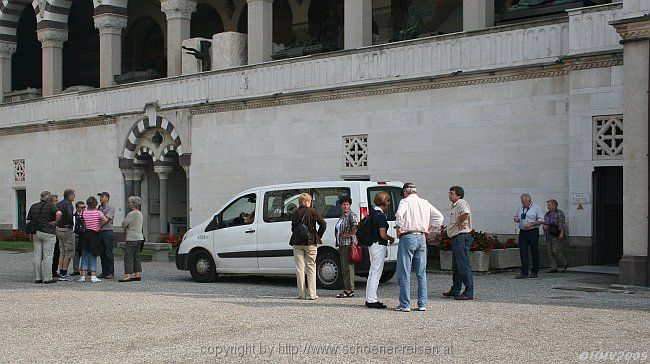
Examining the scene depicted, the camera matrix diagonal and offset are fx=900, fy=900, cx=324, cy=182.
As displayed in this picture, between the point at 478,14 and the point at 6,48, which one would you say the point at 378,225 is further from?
the point at 6,48

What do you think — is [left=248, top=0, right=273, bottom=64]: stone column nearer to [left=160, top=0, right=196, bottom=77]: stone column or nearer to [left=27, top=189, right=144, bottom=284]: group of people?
[left=160, top=0, right=196, bottom=77]: stone column

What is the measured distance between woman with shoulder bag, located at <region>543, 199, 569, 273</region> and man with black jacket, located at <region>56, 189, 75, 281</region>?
9.21 m

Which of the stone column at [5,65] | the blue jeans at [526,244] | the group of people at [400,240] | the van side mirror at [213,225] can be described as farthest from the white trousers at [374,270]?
the stone column at [5,65]

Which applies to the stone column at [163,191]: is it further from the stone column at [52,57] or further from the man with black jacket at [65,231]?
the man with black jacket at [65,231]

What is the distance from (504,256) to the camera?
1805 centimetres

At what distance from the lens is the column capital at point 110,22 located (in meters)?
30.3

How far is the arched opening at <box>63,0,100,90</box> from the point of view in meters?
39.1

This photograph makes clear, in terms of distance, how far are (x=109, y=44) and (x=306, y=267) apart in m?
19.2

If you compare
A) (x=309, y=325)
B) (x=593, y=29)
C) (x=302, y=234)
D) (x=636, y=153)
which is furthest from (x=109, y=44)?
(x=309, y=325)

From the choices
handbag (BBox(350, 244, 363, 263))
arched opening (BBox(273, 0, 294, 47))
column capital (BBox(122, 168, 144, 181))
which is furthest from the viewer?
arched opening (BBox(273, 0, 294, 47))

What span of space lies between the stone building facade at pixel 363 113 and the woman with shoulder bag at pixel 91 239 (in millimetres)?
7411

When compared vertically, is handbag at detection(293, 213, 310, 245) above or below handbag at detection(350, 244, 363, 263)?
above

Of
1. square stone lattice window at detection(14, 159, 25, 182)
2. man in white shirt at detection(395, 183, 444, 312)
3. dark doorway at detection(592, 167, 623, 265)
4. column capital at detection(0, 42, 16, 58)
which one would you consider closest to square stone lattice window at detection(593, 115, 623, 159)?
dark doorway at detection(592, 167, 623, 265)

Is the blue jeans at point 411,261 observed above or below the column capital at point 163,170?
below
